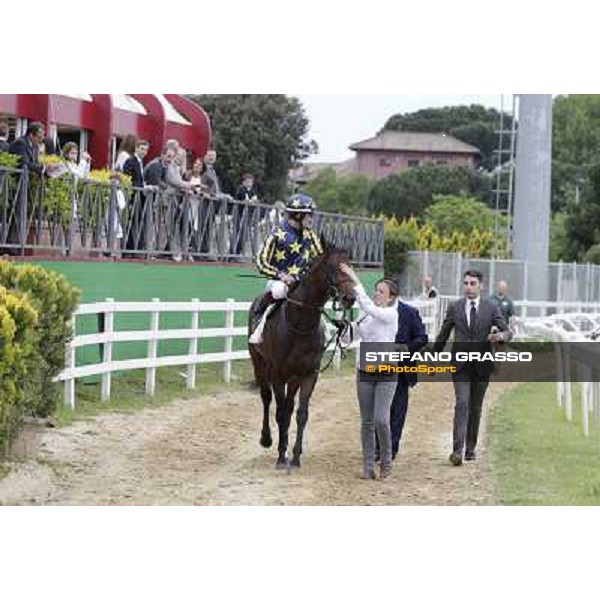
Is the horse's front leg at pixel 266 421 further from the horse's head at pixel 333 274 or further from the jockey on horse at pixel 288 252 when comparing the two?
the horse's head at pixel 333 274

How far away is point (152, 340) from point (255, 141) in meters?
Result: 13.2

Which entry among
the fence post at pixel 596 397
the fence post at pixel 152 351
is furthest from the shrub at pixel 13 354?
the fence post at pixel 596 397

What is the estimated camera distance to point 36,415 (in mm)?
13055

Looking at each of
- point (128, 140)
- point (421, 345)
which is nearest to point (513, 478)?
point (421, 345)

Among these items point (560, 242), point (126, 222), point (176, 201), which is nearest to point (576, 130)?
point (560, 242)

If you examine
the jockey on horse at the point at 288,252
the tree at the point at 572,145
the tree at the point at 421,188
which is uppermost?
the tree at the point at 572,145

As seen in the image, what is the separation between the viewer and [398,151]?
1035 inches

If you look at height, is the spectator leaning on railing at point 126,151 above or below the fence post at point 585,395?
above

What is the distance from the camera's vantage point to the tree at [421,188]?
2952 cm

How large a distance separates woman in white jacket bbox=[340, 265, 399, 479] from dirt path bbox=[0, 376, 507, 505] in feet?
0.68

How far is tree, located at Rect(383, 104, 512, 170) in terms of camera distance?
79.2 feet

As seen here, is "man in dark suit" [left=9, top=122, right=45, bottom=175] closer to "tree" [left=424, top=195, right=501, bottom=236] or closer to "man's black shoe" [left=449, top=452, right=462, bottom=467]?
"man's black shoe" [left=449, top=452, right=462, bottom=467]

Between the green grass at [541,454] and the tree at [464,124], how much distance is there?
16.1 feet

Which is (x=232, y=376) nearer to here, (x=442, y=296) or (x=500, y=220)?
(x=442, y=296)
